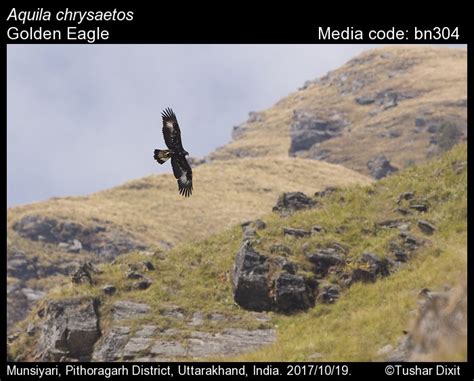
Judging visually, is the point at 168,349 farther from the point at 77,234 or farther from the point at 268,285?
the point at 77,234

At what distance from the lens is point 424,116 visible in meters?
170

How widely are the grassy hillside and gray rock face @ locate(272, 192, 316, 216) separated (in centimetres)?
93

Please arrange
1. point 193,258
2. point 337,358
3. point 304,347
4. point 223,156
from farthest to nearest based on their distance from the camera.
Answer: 1. point 223,156
2. point 193,258
3. point 304,347
4. point 337,358

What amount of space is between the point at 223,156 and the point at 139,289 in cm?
15002

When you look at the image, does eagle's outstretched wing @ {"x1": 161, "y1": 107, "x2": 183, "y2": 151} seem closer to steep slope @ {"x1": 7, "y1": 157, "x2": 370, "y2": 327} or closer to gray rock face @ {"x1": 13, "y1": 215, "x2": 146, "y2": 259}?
steep slope @ {"x1": 7, "y1": 157, "x2": 370, "y2": 327}

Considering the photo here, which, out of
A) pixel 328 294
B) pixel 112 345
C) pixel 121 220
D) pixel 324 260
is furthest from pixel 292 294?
pixel 121 220

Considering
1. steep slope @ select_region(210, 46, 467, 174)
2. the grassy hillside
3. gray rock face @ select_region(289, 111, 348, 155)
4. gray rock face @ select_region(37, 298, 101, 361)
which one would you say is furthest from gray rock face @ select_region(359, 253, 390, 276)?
gray rock face @ select_region(289, 111, 348, 155)

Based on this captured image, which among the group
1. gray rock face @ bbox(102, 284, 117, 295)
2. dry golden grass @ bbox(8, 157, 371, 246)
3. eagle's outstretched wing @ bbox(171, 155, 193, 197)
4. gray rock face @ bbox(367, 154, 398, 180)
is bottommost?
gray rock face @ bbox(102, 284, 117, 295)

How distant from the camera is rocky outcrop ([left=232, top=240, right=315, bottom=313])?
33.7 metres

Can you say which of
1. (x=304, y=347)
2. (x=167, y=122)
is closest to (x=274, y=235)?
(x=304, y=347)

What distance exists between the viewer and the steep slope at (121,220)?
88375 millimetres

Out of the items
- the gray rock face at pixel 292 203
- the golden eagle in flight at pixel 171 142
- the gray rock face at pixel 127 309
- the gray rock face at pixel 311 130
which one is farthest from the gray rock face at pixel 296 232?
the gray rock face at pixel 311 130

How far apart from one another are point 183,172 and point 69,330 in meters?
12.4

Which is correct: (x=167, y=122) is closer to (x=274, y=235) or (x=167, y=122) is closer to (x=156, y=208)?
(x=274, y=235)
